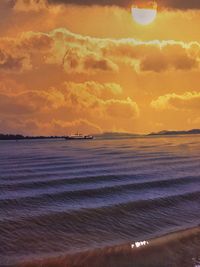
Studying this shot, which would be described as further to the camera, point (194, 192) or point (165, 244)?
point (194, 192)

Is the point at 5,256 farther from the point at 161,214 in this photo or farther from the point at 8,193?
the point at 8,193

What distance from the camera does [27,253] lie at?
41.2ft

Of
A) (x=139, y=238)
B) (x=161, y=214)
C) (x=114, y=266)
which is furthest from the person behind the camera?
(x=161, y=214)

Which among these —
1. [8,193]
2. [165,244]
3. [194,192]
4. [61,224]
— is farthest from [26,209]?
[194,192]

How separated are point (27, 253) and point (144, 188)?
13865 mm

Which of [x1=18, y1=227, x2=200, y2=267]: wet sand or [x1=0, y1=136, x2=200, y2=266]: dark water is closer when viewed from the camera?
[x1=18, y1=227, x2=200, y2=267]: wet sand

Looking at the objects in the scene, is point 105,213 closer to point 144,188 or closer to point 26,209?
point 26,209

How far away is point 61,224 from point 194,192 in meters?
10.0

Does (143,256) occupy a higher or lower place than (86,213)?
lower

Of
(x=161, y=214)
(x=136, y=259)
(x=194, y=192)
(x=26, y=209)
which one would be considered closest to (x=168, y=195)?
(x=194, y=192)

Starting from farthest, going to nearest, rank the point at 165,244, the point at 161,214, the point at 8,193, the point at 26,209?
1. the point at 8,193
2. the point at 26,209
3. the point at 161,214
4. the point at 165,244

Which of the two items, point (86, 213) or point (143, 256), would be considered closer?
point (143, 256)

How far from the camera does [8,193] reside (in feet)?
79.8

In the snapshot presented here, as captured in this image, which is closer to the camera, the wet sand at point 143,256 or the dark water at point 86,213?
the wet sand at point 143,256
